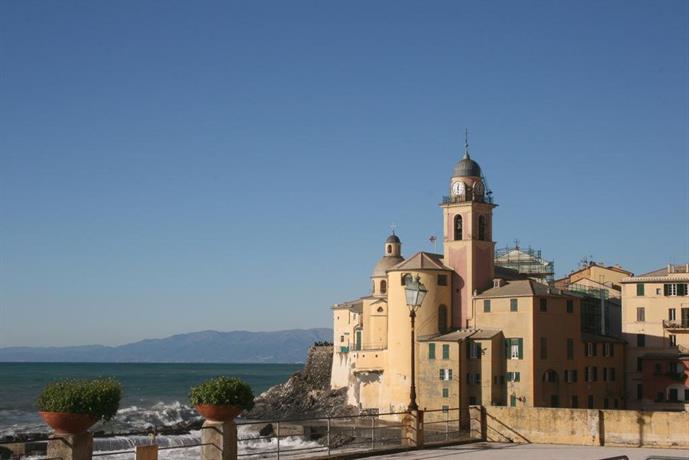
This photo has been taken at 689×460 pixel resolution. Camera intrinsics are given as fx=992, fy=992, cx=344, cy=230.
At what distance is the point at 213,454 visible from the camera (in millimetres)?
21578

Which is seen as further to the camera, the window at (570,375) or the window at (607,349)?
the window at (607,349)

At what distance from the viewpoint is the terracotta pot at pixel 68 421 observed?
61.5ft

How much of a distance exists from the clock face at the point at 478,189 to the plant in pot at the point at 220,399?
54414 millimetres

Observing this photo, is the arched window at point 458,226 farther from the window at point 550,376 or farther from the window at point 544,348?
the window at point 550,376

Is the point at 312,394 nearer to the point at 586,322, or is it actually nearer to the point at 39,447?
the point at 586,322

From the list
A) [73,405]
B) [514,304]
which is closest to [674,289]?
[514,304]

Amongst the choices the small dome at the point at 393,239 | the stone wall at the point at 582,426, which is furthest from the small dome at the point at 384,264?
the stone wall at the point at 582,426

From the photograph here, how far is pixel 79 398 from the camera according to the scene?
742 inches

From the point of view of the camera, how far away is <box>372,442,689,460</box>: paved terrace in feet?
77.4

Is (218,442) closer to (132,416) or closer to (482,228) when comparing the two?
(482,228)

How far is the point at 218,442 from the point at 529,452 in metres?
8.04

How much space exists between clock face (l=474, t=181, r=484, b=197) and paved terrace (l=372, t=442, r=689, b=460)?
161 feet

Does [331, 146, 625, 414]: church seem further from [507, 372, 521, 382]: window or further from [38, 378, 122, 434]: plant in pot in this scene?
[38, 378, 122, 434]: plant in pot

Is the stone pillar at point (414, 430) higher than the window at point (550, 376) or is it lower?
higher
